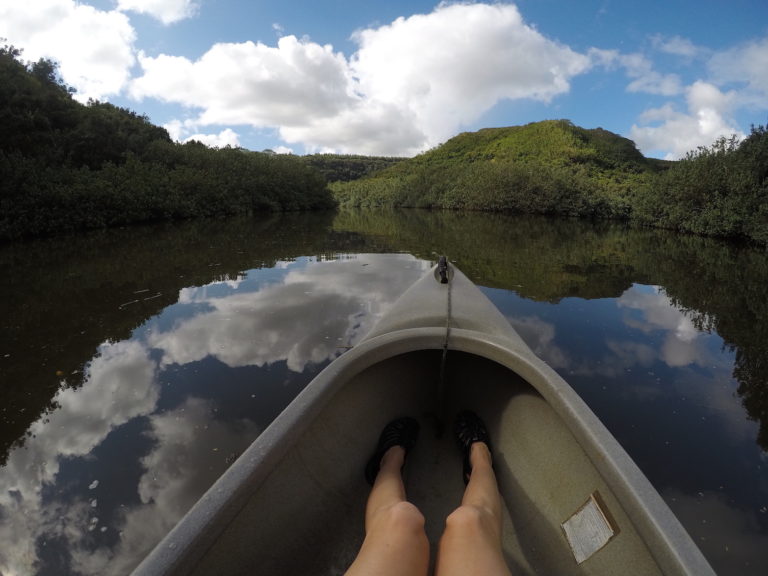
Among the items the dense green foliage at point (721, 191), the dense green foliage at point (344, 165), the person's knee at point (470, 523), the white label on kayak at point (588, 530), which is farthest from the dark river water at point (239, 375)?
the dense green foliage at point (344, 165)

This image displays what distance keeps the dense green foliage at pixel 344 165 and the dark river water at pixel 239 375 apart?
8734 cm

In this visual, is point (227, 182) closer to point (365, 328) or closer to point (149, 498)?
point (365, 328)

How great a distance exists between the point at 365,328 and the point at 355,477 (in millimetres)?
2703

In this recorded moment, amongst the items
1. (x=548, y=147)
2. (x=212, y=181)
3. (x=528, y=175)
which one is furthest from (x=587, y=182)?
(x=212, y=181)

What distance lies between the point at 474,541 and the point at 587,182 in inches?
1512

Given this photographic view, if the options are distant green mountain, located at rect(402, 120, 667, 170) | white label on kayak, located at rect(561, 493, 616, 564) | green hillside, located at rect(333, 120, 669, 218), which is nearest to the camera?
white label on kayak, located at rect(561, 493, 616, 564)

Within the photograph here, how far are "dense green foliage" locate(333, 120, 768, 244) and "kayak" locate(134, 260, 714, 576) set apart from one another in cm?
1792

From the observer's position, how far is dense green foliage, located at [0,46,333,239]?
13.1 meters

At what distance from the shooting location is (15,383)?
10.6 feet

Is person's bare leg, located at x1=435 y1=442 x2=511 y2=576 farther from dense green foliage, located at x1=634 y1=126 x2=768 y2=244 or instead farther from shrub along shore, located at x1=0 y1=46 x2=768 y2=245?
dense green foliage, located at x1=634 y1=126 x2=768 y2=244

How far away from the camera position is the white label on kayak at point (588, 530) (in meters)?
1.40

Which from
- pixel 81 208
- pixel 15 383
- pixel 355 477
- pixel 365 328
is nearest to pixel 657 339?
pixel 365 328

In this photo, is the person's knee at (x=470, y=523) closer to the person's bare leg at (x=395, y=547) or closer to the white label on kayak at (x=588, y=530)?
the person's bare leg at (x=395, y=547)

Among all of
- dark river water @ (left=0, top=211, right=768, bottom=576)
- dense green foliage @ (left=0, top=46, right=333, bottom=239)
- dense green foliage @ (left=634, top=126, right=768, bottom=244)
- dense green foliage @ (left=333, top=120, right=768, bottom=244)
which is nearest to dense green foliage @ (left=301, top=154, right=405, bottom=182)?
dense green foliage @ (left=333, top=120, right=768, bottom=244)
